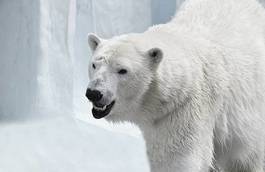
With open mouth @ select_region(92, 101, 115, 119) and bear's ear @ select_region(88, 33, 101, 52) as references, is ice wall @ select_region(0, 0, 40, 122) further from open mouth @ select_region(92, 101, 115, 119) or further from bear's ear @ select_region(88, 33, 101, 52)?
open mouth @ select_region(92, 101, 115, 119)

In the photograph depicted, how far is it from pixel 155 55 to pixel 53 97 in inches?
117

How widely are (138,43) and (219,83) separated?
0.49 m

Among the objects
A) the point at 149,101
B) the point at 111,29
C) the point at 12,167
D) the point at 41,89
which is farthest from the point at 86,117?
the point at 149,101

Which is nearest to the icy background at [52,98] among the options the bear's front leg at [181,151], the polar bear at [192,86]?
the polar bear at [192,86]

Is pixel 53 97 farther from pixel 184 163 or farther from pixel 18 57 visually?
pixel 184 163

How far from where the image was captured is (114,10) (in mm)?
7012

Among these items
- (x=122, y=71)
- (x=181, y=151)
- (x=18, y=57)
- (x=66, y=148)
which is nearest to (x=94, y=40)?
(x=122, y=71)

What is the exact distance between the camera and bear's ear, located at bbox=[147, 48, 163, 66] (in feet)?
9.74

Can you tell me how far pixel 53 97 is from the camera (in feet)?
19.2

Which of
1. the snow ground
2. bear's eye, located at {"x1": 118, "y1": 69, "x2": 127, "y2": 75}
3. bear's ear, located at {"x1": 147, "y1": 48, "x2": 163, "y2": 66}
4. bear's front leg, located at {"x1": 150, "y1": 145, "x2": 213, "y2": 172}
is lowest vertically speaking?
the snow ground

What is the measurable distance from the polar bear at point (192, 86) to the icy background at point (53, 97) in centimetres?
156

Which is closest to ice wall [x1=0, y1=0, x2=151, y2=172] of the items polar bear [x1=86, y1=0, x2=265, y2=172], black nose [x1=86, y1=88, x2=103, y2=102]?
polar bear [x1=86, y1=0, x2=265, y2=172]

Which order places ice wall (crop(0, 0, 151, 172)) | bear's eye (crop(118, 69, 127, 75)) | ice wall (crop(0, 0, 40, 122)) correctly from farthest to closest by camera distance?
ice wall (crop(0, 0, 40, 122)), ice wall (crop(0, 0, 151, 172)), bear's eye (crop(118, 69, 127, 75))

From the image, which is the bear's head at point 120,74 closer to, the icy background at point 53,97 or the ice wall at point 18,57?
the icy background at point 53,97
